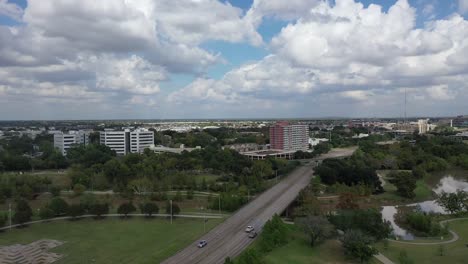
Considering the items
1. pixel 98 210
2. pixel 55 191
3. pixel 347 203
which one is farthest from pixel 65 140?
pixel 347 203

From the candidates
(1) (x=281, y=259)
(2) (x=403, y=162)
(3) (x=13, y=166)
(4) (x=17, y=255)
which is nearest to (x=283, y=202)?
(1) (x=281, y=259)

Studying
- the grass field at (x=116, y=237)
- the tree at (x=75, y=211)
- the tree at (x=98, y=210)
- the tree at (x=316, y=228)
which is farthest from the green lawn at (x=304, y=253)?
the tree at (x=75, y=211)

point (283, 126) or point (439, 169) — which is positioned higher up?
point (283, 126)

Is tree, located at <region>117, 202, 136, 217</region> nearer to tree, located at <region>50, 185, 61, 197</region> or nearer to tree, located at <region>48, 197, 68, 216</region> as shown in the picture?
tree, located at <region>48, 197, 68, 216</region>

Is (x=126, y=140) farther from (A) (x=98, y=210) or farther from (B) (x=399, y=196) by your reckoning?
(B) (x=399, y=196)

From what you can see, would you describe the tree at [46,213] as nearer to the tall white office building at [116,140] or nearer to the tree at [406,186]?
the tree at [406,186]

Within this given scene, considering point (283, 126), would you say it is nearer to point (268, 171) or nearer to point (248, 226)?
point (268, 171)

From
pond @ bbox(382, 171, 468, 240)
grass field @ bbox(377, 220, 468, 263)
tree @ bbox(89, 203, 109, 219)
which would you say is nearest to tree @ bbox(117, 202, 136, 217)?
tree @ bbox(89, 203, 109, 219)
